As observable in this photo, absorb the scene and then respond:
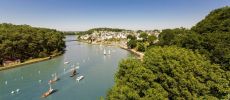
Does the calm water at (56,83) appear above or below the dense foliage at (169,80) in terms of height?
below

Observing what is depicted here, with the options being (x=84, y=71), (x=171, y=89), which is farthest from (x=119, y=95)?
(x=84, y=71)

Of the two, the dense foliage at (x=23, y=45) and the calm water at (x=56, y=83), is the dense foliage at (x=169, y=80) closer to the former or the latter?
the calm water at (x=56, y=83)

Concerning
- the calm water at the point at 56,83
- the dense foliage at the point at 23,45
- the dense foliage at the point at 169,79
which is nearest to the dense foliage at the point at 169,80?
the dense foliage at the point at 169,79

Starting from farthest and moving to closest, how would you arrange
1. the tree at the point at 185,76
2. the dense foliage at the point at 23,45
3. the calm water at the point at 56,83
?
the dense foliage at the point at 23,45
the calm water at the point at 56,83
the tree at the point at 185,76

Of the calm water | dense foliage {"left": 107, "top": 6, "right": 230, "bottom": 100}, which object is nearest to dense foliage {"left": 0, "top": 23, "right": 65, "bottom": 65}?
the calm water

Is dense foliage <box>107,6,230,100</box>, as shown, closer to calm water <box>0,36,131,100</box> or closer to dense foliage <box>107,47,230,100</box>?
dense foliage <box>107,47,230,100</box>

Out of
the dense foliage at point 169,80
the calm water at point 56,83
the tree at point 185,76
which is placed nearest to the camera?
the dense foliage at point 169,80

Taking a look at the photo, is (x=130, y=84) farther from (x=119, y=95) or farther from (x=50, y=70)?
→ (x=50, y=70)

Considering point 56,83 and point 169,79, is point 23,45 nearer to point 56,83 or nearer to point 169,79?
point 56,83

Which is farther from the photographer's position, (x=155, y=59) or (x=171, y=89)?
(x=155, y=59)
